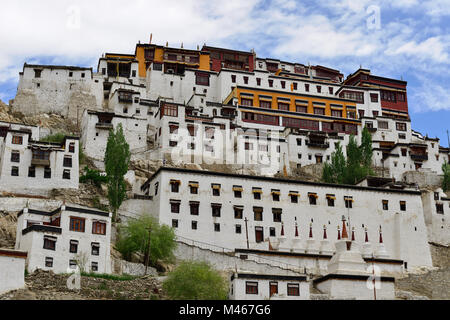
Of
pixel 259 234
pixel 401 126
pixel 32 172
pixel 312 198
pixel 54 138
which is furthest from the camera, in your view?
pixel 401 126

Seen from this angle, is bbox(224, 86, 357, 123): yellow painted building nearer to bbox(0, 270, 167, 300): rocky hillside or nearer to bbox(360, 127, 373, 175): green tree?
bbox(360, 127, 373, 175): green tree

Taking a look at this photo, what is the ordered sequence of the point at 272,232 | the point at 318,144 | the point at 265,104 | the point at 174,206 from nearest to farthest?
the point at 174,206
the point at 272,232
the point at 318,144
the point at 265,104

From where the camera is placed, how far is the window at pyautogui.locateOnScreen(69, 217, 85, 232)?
167 feet

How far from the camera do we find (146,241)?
53781mm

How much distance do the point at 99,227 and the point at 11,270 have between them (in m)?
9.78

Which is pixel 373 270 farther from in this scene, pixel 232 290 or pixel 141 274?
pixel 141 274

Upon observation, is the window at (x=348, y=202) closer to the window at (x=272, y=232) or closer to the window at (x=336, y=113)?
the window at (x=272, y=232)

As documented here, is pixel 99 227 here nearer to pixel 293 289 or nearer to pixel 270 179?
pixel 293 289

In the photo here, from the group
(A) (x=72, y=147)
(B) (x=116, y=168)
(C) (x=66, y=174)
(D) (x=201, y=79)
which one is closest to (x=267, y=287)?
(B) (x=116, y=168)

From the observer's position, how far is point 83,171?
6756 centimetres

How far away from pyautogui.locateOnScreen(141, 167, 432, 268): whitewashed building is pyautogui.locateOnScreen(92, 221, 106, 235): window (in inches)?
341

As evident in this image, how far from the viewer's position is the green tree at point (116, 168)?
197ft
